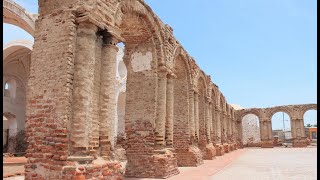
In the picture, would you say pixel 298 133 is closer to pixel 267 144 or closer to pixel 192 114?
pixel 267 144

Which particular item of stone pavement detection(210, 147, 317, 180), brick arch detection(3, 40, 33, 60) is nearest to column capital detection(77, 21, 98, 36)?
stone pavement detection(210, 147, 317, 180)

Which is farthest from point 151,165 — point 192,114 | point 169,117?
point 192,114

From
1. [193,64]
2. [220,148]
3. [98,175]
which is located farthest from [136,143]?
[220,148]

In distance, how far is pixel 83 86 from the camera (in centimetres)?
639

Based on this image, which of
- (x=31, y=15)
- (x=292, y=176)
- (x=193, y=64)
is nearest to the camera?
(x=292, y=176)

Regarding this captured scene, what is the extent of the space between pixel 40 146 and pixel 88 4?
10.1 feet

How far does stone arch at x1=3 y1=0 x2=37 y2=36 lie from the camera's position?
46.3 feet

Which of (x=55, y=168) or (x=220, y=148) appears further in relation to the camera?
(x=220, y=148)

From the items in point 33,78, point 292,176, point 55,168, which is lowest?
point 292,176

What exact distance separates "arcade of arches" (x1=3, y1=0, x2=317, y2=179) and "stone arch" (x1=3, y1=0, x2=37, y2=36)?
4 cm

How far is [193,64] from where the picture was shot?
1638cm

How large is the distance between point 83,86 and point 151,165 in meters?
4.62

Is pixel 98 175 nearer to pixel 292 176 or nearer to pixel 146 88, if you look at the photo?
pixel 146 88

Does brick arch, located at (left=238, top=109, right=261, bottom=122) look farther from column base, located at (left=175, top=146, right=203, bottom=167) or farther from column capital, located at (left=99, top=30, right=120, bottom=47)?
column capital, located at (left=99, top=30, right=120, bottom=47)
